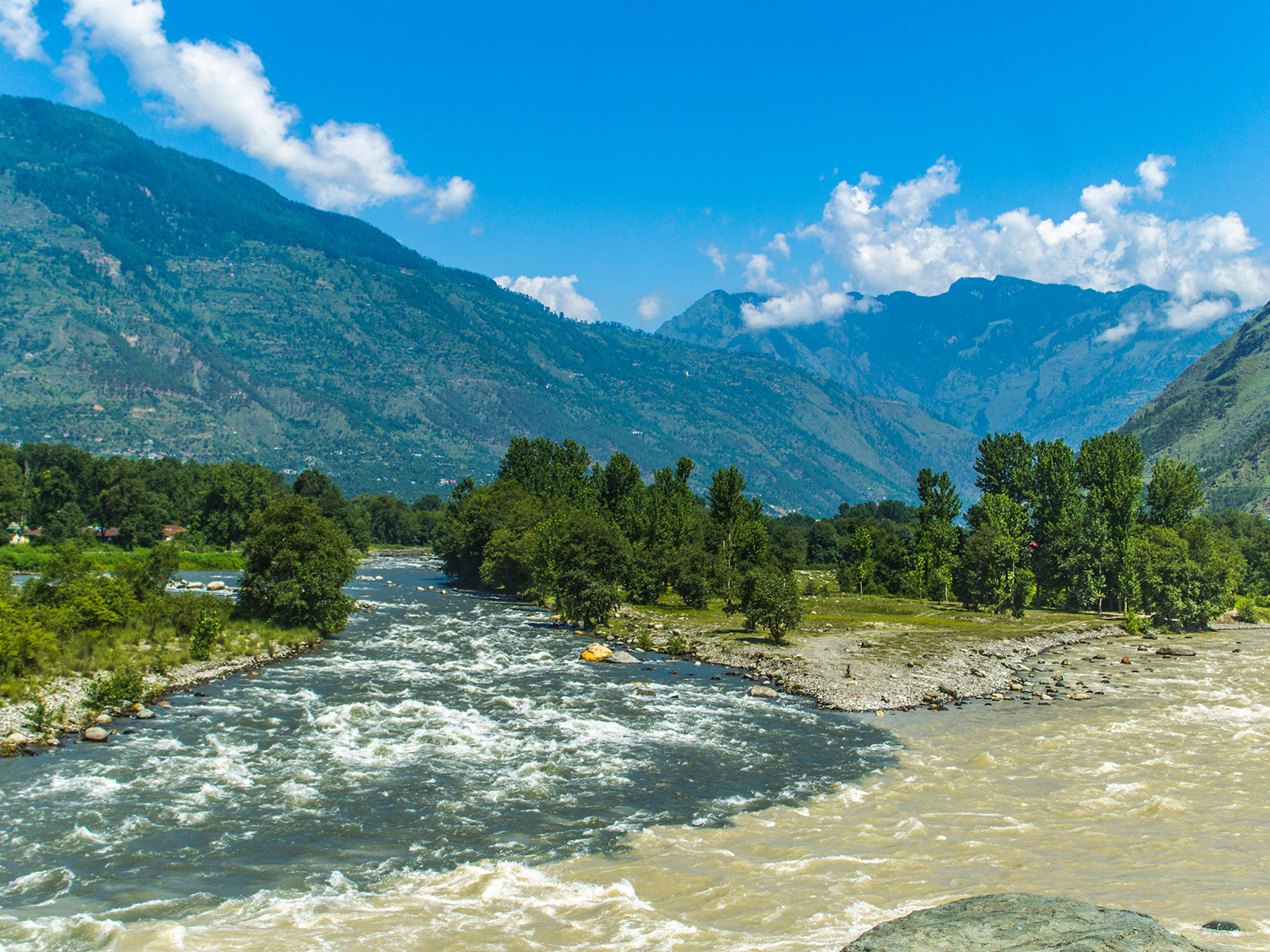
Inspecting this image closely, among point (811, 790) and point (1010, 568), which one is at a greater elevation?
point (1010, 568)

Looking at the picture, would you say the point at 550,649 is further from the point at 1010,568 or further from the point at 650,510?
the point at 1010,568

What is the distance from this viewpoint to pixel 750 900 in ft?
68.0

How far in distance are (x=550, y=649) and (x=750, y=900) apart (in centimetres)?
4133

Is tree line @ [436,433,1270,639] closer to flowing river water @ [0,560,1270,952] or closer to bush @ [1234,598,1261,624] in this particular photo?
bush @ [1234,598,1261,624]

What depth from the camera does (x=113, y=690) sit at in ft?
123

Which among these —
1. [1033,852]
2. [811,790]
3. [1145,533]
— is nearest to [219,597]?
[811,790]

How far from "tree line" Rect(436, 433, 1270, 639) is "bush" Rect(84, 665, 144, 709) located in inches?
1639

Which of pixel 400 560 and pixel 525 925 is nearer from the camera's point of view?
pixel 525 925

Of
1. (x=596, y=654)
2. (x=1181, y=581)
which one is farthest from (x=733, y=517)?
(x=596, y=654)

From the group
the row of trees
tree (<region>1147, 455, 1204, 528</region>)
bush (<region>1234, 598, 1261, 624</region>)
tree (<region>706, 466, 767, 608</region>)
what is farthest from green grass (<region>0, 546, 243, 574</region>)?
bush (<region>1234, 598, 1261, 624</region>)

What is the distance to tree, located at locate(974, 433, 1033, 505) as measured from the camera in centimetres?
10550

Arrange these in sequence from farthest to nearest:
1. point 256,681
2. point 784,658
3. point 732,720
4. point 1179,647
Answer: point 1179,647 < point 784,658 < point 256,681 < point 732,720

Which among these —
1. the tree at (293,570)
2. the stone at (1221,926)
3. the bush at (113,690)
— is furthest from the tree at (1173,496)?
the bush at (113,690)

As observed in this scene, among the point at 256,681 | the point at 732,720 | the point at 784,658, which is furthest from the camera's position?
the point at 784,658
